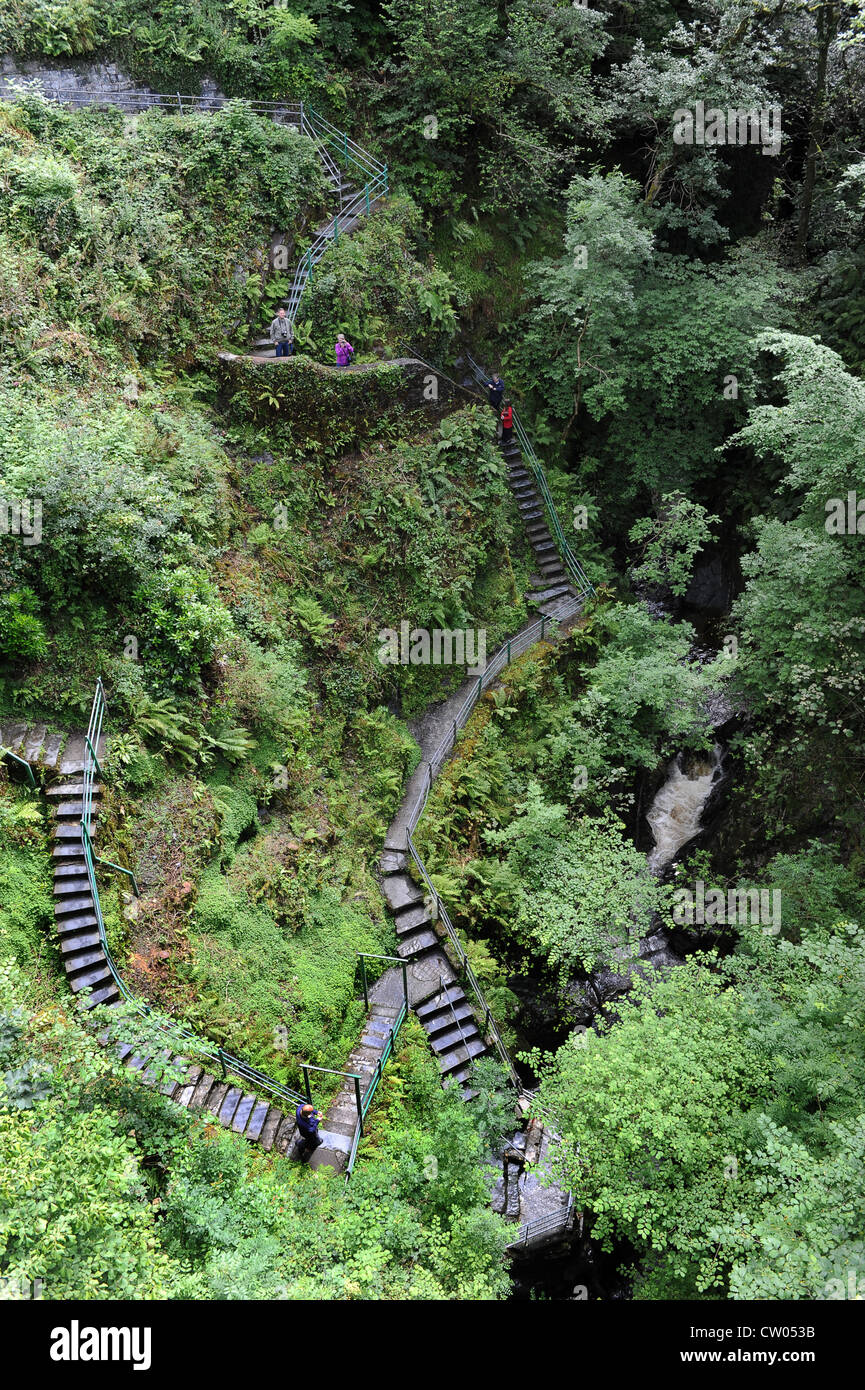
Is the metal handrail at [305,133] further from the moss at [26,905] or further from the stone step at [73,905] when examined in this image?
the stone step at [73,905]

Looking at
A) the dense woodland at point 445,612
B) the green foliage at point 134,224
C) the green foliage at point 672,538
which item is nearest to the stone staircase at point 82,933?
the dense woodland at point 445,612

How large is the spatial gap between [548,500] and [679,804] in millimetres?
8336

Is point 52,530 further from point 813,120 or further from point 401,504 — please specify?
point 813,120

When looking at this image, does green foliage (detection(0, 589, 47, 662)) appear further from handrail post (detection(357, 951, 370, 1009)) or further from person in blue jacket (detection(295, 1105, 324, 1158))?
person in blue jacket (detection(295, 1105, 324, 1158))

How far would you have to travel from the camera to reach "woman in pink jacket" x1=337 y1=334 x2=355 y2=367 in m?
19.7

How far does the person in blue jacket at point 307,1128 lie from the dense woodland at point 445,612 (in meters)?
0.58

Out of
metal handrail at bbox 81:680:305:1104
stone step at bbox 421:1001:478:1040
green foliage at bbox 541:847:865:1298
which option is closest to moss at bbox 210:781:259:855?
metal handrail at bbox 81:680:305:1104

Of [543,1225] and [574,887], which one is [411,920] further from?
[543,1225]

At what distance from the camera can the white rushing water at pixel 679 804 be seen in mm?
20750

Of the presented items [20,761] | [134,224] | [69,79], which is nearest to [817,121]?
[134,224]

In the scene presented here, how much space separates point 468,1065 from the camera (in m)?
15.6

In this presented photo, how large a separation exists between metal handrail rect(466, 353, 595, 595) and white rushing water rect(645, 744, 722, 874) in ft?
16.5
